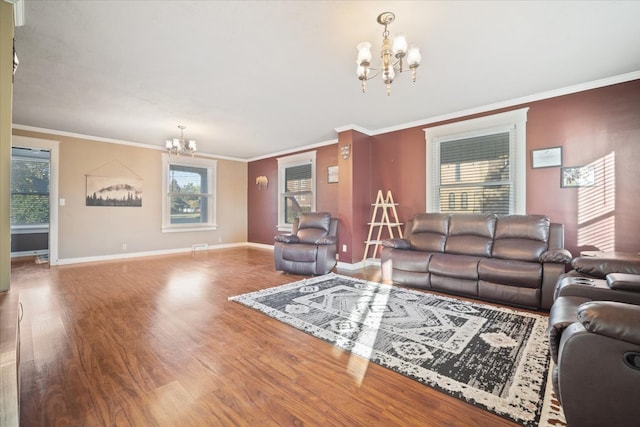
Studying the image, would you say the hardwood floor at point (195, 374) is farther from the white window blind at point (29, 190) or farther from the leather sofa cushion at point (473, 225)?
the white window blind at point (29, 190)

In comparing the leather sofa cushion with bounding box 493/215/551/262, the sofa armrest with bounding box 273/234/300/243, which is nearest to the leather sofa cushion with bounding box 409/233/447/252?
the leather sofa cushion with bounding box 493/215/551/262

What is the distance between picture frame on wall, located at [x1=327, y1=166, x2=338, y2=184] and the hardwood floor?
143 inches

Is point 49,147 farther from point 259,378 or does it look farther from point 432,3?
point 432,3

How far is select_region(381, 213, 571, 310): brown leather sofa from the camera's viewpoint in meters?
2.92

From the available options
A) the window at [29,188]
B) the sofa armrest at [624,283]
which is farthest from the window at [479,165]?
the window at [29,188]

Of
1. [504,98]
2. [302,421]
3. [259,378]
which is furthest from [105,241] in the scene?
[504,98]

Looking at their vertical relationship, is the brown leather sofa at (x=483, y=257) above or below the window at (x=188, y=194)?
below

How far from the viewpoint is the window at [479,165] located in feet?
12.8

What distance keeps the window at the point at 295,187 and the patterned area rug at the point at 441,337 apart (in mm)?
3367

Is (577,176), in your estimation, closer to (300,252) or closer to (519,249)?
(519,249)

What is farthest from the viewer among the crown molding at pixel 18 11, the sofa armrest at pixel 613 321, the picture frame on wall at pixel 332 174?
the picture frame on wall at pixel 332 174

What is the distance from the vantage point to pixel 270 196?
7.64 m

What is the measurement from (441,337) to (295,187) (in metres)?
5.31

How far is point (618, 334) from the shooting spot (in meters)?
1.08
